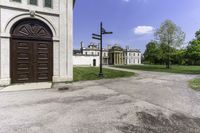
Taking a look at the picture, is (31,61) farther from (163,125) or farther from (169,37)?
(169,37)

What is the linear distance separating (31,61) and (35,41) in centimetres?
135

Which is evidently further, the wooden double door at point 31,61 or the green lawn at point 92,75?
the green lawn at point 92,75

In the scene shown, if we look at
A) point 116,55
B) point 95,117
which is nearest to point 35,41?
point 95,117

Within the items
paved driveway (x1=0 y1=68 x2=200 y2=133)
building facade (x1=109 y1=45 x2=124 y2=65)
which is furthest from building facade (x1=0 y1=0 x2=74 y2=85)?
building facade (x1=109 y1=45 x2=124 y2=65)

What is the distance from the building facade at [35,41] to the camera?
8117 mm

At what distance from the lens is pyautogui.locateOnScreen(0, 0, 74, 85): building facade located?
8117mm

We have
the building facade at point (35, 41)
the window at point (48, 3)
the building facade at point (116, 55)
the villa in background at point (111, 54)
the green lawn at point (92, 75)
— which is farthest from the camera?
the building facade at point (116, 55)

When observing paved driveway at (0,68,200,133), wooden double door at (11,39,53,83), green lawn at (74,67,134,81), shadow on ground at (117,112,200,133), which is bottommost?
shadow on ground at (117,112,200,133)

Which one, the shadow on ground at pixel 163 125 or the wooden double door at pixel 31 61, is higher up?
the wooden double door at pixel 31 61

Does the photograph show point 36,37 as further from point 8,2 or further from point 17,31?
point 8,2

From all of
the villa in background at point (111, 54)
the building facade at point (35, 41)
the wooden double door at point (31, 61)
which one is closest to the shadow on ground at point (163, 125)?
the building facade at point (35, 41)

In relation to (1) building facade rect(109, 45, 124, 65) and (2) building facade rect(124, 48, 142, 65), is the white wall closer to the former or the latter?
(1) building facade rect(109, 45, 124, 65)

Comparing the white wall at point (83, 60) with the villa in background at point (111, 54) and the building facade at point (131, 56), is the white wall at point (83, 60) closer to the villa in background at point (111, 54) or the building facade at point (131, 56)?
the villa in background at point (111, 54)

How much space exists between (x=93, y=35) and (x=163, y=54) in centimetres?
2420
